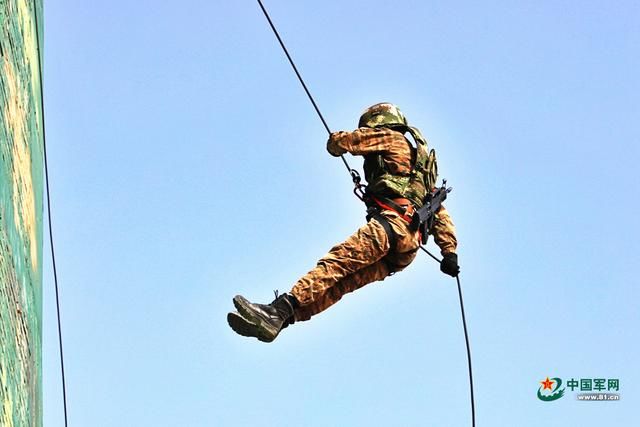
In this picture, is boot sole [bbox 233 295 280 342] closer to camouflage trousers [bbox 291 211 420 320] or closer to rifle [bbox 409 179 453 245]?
camouflage trousers [bbox 291 211 420 320]

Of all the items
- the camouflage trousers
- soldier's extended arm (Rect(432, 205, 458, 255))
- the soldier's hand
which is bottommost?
the camouflage trousers

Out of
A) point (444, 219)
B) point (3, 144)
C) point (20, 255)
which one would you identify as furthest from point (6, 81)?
point (444, 219)

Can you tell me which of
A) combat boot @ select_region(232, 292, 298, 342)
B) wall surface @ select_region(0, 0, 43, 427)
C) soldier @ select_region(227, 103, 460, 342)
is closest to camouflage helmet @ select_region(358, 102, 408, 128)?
soldier @ select_region(227, 103, 460, 342)

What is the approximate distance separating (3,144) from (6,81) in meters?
0.47

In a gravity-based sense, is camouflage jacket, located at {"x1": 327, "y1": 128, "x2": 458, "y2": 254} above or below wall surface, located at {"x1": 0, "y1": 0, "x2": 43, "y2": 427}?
above

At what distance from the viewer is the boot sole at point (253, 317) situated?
9703 millimetres

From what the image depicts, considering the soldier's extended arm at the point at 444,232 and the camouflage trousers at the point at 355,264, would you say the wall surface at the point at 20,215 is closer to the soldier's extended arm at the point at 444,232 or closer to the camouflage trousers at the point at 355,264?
the camouflage trousers at the point at 355,264

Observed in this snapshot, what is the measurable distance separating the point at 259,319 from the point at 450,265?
2.02 metres

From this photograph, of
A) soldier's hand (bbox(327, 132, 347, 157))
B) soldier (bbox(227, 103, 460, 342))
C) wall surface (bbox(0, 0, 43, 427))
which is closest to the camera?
wall surface (bbox(0, 0, 43, 427))

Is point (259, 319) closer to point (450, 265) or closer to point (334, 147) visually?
point (334, 147)

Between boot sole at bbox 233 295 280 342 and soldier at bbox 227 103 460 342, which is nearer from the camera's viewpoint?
boot sole at bbox 233 295 280 342

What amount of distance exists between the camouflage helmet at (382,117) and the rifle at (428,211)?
1.89 ft

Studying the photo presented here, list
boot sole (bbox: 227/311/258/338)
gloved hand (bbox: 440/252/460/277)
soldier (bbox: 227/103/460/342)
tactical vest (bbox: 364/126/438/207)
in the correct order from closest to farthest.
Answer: boot sole (bbox: 227/311/258/338)
soldier (bbox: 227/103/460/342)
tactical vest (bbox: 364/126/438/207)
gloved hand (bbox: 440/252/460/277)

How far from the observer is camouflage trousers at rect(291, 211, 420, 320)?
33.5ft
